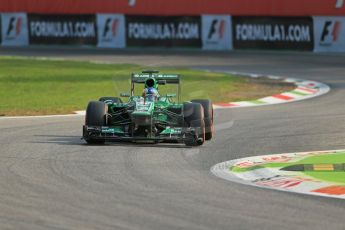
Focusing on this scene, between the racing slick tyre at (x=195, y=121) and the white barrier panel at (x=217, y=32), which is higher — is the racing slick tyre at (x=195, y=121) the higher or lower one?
the lower one

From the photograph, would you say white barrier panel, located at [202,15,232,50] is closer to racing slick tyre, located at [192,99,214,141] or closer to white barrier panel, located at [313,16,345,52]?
white barrier panel, located at [313,16,345,52]

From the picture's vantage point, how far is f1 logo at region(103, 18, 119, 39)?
132 feet

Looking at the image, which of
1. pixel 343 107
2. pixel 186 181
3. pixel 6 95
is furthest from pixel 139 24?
pixel 186 181

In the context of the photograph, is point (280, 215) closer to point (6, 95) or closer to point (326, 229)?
point (326, 229)

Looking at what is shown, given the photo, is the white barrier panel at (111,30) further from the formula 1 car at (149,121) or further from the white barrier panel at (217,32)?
the formula 1 car at (149,121)

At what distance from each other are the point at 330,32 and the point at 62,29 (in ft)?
39.4

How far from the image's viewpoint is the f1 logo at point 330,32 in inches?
1385

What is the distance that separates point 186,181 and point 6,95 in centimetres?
1340

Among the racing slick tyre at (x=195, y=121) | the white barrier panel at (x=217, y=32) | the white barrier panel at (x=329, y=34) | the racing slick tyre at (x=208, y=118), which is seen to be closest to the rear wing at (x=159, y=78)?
the racing slick tyre at (x=208, y=118)

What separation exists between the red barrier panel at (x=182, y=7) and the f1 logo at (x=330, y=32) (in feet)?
1.23

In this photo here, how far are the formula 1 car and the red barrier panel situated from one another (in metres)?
21.1

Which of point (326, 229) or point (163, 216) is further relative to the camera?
point (163, 216)

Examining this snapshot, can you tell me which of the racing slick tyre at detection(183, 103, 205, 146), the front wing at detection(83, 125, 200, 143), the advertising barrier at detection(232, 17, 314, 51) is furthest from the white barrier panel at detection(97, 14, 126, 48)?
the front wing at detection(83, 125, 200, 143)

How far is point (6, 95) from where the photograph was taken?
23.8 m
